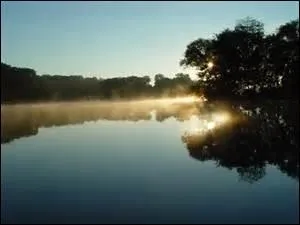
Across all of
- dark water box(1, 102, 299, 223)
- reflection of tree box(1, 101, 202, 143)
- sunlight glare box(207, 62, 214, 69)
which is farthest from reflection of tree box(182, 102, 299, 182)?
sunlight glare box(207, 62, 214, 69)

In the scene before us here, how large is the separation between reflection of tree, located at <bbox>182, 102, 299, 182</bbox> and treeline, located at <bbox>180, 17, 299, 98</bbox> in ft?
182

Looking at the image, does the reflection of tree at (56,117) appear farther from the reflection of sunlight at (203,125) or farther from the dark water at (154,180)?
the dark water at (154,180)

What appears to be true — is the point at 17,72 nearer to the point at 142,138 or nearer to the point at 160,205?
the point at 142,138

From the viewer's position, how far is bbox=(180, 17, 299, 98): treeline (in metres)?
88.8

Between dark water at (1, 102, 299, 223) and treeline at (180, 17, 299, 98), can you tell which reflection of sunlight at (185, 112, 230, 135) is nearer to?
dark water at (1, 102, 299, 223)

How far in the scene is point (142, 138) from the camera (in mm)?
33219

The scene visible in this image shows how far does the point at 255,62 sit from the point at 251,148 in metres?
70.3

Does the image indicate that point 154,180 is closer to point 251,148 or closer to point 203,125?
point 251,148

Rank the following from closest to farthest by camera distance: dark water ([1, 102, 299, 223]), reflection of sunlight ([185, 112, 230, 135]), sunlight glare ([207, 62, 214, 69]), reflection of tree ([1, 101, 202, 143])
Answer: dark water ([1, 102, 299, 223]) → reflection of sunlight ([185, 112, 230, 135]) → reflection of tree ([1, 101, 202, 143]) → sunlight glare ([207, 62, 214, 69])

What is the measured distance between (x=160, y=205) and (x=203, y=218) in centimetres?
186

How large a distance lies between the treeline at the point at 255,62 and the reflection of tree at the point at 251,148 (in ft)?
182

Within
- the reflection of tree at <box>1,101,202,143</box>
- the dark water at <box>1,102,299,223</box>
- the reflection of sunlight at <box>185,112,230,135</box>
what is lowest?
the dark water at <box>1,102,299,223</box>

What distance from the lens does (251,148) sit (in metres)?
25.0

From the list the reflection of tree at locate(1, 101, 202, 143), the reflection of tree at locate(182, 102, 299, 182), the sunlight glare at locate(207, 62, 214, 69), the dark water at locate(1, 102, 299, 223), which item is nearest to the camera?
the dark water at locate(1, 102, 299, 223)
